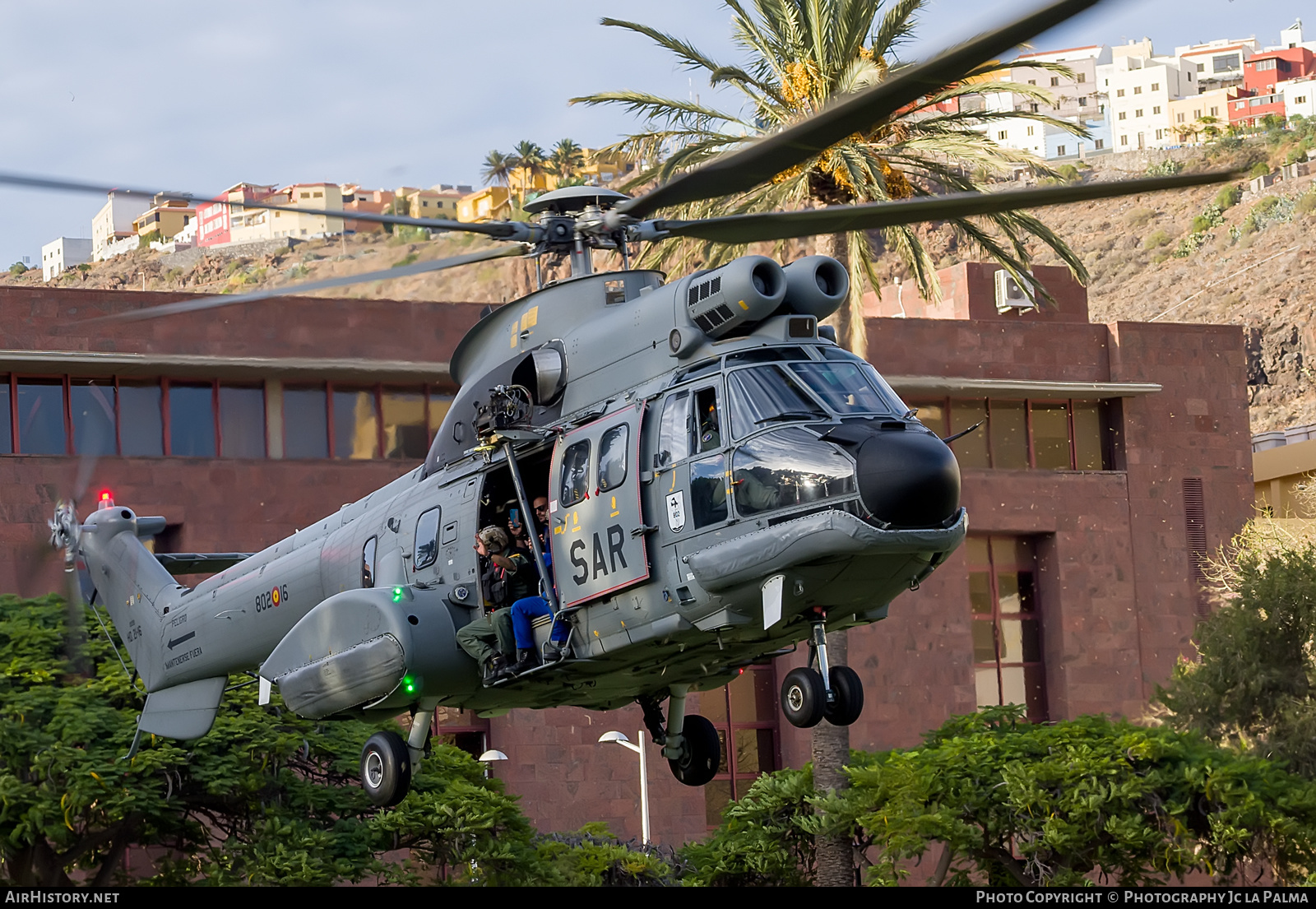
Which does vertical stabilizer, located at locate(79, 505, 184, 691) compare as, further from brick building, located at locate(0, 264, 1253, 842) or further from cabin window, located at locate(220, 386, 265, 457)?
cabin window, located at locate(220, 386, 265, 457)

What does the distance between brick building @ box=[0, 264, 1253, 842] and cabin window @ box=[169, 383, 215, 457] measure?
5 centimetres

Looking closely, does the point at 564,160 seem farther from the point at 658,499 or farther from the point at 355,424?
the point at 658,499

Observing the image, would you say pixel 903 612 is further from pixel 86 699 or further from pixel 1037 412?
pixel 86 699

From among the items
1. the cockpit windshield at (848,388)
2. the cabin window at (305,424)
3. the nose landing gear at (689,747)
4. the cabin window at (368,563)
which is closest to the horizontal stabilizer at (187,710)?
the cabin window at (368,563)

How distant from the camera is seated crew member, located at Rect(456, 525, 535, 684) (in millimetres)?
14484

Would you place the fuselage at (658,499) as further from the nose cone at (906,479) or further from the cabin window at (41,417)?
the cabin window at (41,417)

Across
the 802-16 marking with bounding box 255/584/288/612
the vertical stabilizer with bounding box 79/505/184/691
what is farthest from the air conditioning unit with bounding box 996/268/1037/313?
the 802-16 marking with bounding box 255/584/288/612

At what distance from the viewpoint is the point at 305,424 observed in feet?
116

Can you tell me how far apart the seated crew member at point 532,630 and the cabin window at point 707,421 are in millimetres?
2031

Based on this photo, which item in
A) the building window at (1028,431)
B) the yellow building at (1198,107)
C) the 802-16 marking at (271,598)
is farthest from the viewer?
the yellow building at (1198,107)

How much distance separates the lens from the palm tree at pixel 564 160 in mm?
122125

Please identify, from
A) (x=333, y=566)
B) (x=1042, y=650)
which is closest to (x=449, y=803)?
(x=333, y=566)

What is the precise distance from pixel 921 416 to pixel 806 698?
27952 mm

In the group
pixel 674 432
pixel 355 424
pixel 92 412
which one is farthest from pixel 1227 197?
pixel 674 432
